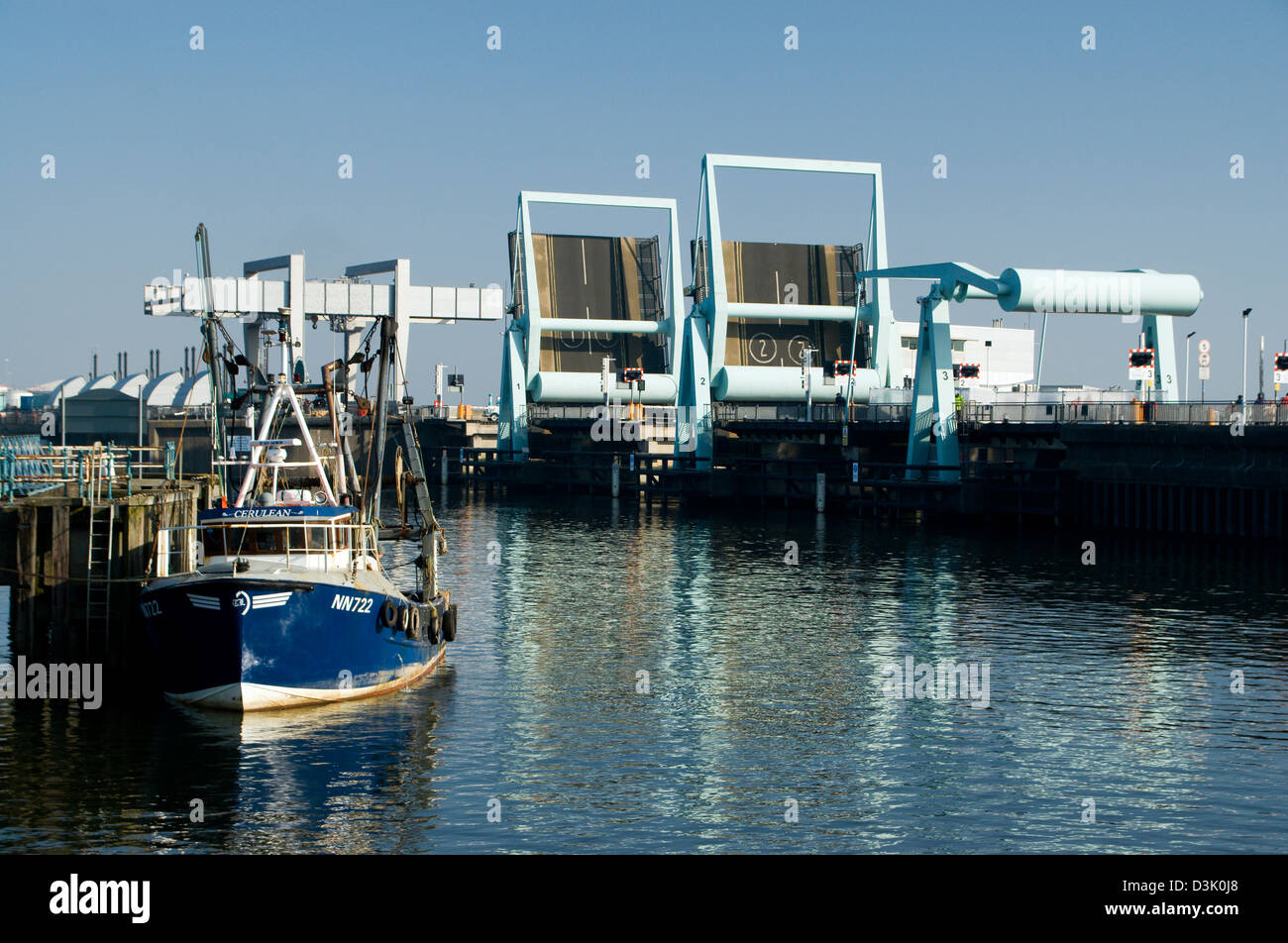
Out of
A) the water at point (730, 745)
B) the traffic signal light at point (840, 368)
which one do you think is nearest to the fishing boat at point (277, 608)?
the water at point (730, 745)

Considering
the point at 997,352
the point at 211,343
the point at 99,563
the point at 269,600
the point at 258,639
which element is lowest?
the point at 258,639

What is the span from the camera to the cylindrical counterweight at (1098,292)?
58688 millimetres

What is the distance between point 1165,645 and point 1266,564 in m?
18.8

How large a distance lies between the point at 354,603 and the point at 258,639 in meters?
1.88

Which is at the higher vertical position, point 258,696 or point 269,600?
point 269,600

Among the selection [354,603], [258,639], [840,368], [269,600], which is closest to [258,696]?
[258,639]

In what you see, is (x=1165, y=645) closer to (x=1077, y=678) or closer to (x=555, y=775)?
(x=1077, y=678)


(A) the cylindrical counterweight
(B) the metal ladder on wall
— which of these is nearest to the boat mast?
(B) the metal ladder on wall

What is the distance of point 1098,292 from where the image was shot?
5950 centimetres

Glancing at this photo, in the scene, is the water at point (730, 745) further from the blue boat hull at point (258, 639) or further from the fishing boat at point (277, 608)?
the fishing boat at point (277, 608)

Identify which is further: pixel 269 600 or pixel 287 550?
pixel 287 550

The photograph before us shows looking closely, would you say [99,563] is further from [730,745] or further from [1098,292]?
[1098,292]
